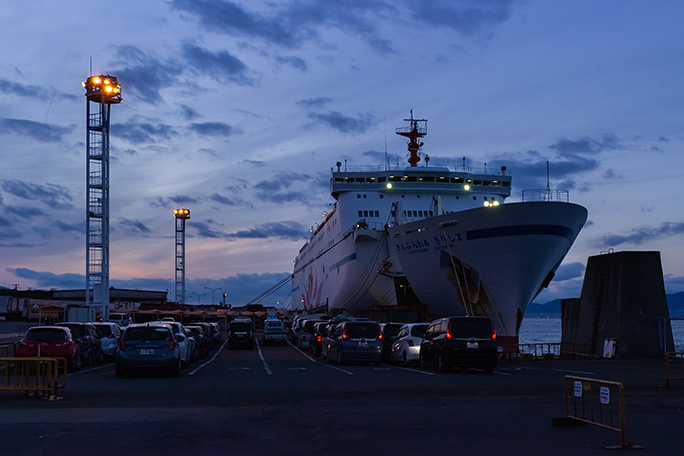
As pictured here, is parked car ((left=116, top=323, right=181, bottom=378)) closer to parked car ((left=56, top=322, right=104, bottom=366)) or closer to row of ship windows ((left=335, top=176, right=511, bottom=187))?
parked car ((left=56, top=322, right=104, bottom=366))

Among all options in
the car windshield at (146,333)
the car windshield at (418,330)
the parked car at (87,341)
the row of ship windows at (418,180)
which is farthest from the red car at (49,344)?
the row of ship windows at (418,180)

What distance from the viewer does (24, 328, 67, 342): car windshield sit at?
865 inches

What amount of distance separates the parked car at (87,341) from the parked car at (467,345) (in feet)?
39.4

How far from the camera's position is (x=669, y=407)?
1282 cm

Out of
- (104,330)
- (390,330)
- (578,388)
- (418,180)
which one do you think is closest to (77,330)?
(104,330)

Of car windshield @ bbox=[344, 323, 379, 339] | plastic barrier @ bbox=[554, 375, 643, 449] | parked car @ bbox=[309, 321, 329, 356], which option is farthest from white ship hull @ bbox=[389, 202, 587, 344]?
plastic barrier @ bbox=[554, 375, 643, 449]

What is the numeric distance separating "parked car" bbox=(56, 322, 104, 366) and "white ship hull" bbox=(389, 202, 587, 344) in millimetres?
16933

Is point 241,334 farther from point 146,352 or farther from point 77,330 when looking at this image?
point 146,352

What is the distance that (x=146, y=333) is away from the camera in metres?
20.3

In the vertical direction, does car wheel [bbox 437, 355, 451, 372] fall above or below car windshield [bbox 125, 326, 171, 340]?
below

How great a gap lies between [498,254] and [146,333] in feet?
61.1

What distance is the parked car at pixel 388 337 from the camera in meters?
29.0

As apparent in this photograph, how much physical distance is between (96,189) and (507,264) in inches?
1092

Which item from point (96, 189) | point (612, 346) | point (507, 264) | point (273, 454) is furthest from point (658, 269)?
point (96, 189)
